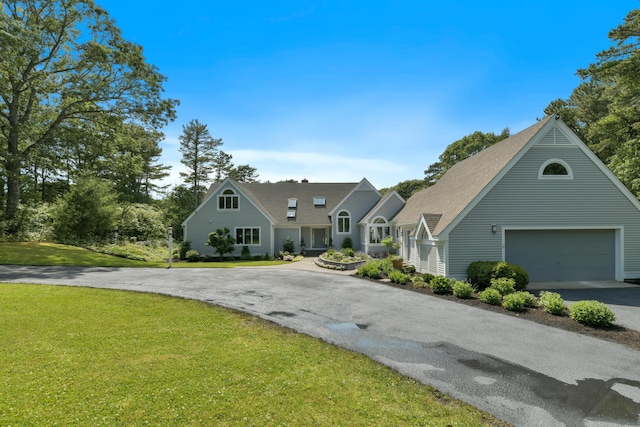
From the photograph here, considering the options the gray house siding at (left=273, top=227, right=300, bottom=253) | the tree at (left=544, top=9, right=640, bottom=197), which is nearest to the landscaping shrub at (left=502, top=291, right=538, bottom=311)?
the tree at (left=544, top=9, right=640, bottom=197)

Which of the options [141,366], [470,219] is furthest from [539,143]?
[141,366]

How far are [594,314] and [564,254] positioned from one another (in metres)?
7.81

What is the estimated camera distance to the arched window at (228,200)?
2588 cm

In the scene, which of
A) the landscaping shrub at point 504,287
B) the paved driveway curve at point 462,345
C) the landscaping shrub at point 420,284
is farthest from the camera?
the landscaping shrub at point 420,284

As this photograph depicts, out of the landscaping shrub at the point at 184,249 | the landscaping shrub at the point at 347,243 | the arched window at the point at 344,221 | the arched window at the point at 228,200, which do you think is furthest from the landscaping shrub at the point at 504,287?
the landscaping shrub at the point at 184,249

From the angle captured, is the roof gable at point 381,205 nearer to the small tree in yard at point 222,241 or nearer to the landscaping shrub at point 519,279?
the small tree in yard at point 222,241

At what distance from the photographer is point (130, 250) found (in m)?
23.8

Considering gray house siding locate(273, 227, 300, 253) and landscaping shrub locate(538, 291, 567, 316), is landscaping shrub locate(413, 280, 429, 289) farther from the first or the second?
gray house siding locate(273, 227, 300, 253)

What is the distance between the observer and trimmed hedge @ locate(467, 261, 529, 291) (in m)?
12.3

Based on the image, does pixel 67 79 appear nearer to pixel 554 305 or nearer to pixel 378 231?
pixel 378 231

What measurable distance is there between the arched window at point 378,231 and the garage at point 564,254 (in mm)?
11629

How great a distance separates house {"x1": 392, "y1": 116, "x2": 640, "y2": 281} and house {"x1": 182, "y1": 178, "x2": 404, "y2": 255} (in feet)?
37.0

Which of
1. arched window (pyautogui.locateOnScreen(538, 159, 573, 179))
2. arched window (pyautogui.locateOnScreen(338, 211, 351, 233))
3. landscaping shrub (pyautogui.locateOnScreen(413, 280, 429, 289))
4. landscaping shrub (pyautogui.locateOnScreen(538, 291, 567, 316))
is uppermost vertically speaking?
arched window (pyautogui.locateOnScreen(538, 159, 573, 179))

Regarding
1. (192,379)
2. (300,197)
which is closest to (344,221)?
(300,197)
